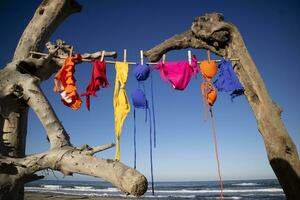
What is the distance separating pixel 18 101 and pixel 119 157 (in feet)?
5.13

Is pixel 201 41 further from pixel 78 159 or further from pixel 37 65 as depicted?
pixel 78 159

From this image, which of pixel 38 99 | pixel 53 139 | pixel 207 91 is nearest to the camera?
pixel 53 139

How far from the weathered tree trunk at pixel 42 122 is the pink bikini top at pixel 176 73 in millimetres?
939

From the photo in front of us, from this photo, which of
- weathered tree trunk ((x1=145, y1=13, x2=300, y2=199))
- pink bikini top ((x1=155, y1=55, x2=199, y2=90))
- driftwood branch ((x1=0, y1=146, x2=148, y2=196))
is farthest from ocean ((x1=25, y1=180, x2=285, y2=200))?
driftwood branch ((x1=0, y1=146, x2=148, y2=196))

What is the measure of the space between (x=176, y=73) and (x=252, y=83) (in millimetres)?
1399

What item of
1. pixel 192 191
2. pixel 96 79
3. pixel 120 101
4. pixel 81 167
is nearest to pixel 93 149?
pixel 81 167

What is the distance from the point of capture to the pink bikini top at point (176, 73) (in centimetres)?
462

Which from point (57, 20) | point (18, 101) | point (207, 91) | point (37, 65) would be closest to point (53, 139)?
point (18, 101)

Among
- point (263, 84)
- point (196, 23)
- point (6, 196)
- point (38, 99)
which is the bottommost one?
point (6, 196)

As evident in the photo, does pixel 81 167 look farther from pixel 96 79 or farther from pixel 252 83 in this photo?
pixel 252 83

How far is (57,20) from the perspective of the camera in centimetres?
430

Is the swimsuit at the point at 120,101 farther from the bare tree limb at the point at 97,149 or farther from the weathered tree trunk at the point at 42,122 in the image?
the bare tree limb at the point at 97,149

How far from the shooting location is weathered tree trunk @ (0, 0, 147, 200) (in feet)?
6.52

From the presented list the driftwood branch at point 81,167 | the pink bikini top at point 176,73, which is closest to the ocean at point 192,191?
the pink bikini top at point 176,73
